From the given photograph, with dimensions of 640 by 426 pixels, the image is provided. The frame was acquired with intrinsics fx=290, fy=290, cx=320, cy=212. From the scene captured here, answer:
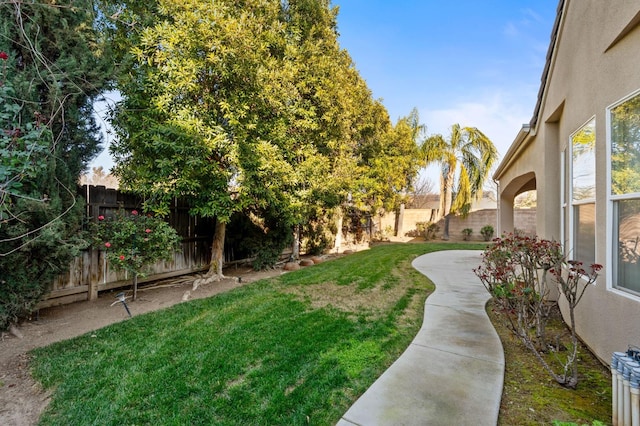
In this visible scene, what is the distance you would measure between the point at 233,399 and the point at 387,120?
46.3ft

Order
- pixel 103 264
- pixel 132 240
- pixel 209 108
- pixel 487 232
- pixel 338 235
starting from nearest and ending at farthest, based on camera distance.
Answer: pixel 132 240 < pixel 103 264 < pixel 209 108 < pixel 338 235 < pixel 487 232

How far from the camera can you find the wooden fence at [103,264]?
5.09 meters

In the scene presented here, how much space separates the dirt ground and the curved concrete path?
2851 millimetres

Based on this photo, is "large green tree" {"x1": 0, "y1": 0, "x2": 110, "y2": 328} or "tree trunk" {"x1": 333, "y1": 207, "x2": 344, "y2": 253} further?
"tree trunk" {"x1": 333, "y1": 207, "x2": 344, "y2": 253}

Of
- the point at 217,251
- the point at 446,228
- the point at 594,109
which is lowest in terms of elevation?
the point at 217,251

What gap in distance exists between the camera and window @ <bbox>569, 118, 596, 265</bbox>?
358cm

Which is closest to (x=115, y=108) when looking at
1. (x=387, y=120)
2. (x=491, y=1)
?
(x=491, y=1)

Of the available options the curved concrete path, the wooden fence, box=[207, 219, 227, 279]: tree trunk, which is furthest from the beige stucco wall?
the wooden fence

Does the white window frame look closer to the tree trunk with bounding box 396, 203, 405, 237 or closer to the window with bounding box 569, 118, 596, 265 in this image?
the window with bounding box 569, 118, 596, 265

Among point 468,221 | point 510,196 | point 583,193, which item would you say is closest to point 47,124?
point 583,193

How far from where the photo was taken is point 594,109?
11.2ft

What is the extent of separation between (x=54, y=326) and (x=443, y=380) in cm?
534

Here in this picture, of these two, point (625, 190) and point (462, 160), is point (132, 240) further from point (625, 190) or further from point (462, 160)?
point (462, 160)

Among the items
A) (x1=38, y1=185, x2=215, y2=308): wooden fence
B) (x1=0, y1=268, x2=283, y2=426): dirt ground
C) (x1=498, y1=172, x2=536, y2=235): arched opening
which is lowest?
(x1=0, y1=268, x2=283, y2=426): dirt ground
